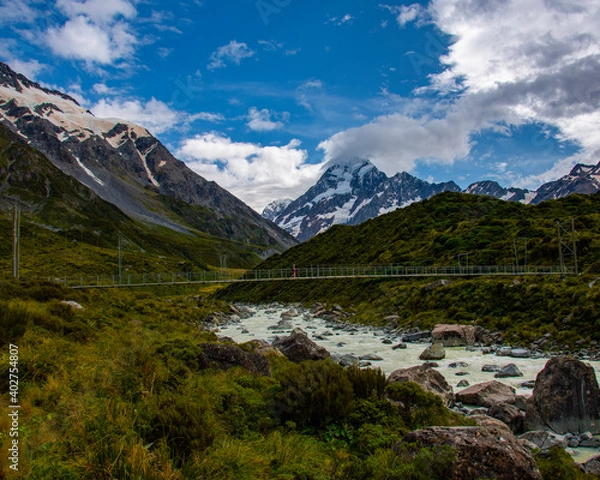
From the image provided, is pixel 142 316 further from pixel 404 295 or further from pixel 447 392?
pixel 404 295

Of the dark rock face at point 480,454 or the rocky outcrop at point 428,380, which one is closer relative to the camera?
the dark rock face at point 480,454

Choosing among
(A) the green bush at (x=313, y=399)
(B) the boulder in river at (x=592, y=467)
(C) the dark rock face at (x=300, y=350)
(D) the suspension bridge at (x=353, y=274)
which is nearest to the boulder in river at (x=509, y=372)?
(C) the dark rock face at (x=300, y=350)

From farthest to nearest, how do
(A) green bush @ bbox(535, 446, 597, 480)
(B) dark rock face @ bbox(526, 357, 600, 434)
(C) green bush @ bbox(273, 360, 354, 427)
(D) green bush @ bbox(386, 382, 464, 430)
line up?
(B) dark rock face @ bbox(526, 357, 600, 434)
(D) green bush @ bbox(386, 382, 464, 430)
(C) green bush @ bbox(273, 360, 354, 427)
(A) green bush @ bbox(535, 446, 597, 480)

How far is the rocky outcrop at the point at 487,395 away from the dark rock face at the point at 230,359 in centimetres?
685

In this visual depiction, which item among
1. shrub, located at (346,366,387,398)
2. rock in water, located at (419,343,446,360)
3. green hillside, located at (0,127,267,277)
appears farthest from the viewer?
green hillside, located at (0,127,267,277)

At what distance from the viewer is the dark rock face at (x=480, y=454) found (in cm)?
639

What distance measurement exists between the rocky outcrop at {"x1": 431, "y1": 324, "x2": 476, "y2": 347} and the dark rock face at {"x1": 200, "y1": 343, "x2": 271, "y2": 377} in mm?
18506

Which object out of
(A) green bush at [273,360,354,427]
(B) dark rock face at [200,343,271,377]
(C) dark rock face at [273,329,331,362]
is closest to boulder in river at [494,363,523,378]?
(C) dark rock face at [273,329,331,362]

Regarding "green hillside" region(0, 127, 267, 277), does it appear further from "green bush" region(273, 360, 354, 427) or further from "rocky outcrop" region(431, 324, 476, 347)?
"green bush" region(273, 360, 354, 427)

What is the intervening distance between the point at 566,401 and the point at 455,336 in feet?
53.1

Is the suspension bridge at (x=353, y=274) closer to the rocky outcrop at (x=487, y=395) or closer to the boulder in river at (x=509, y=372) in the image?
the boulder in river at (x=509, y=372)

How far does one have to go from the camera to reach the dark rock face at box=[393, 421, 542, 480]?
639 centimetres

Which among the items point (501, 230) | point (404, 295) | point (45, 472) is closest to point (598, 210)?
point (501, 230)

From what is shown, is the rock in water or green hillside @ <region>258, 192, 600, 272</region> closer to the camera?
the rock in water
